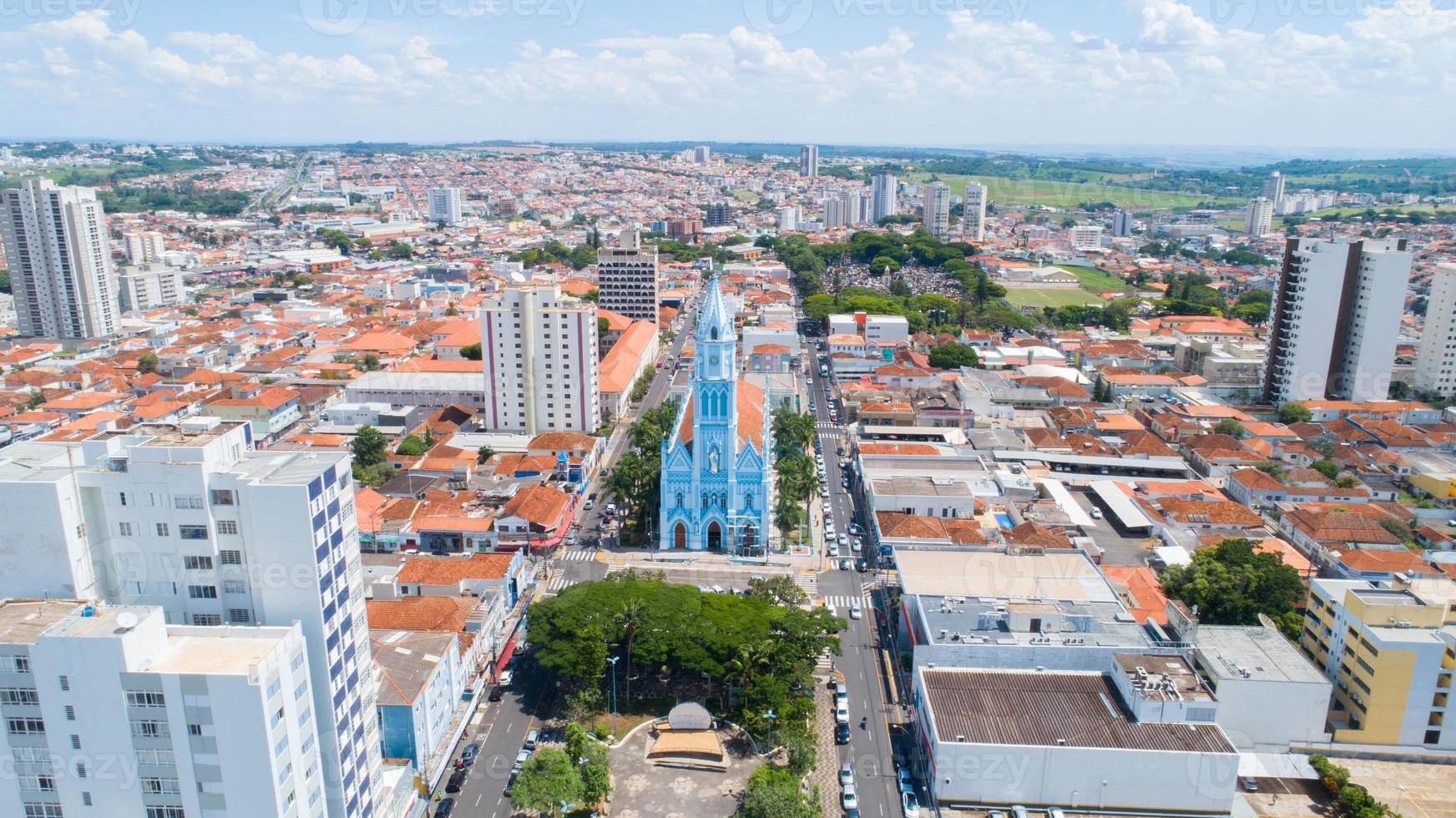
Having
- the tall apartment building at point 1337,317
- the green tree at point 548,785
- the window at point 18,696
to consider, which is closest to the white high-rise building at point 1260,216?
the tall apartment building at point 1337,317

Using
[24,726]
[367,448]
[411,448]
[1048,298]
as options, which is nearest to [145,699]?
[24,726]

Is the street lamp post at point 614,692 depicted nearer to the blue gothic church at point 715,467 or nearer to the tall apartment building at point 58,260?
the blue gothic church at point 715,467

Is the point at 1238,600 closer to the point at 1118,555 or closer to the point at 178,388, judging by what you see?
the point at 1118,555

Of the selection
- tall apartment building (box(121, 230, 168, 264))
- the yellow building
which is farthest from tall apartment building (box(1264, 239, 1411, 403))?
tall apartment building (box(121, 230, 168, 264))

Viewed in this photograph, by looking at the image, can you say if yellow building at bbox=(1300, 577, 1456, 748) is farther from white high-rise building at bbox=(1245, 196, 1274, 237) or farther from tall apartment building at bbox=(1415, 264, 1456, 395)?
white high-rise building at bbox=(1245, 196, 1274, 237)

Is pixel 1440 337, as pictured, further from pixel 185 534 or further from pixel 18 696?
pixel 18 696
